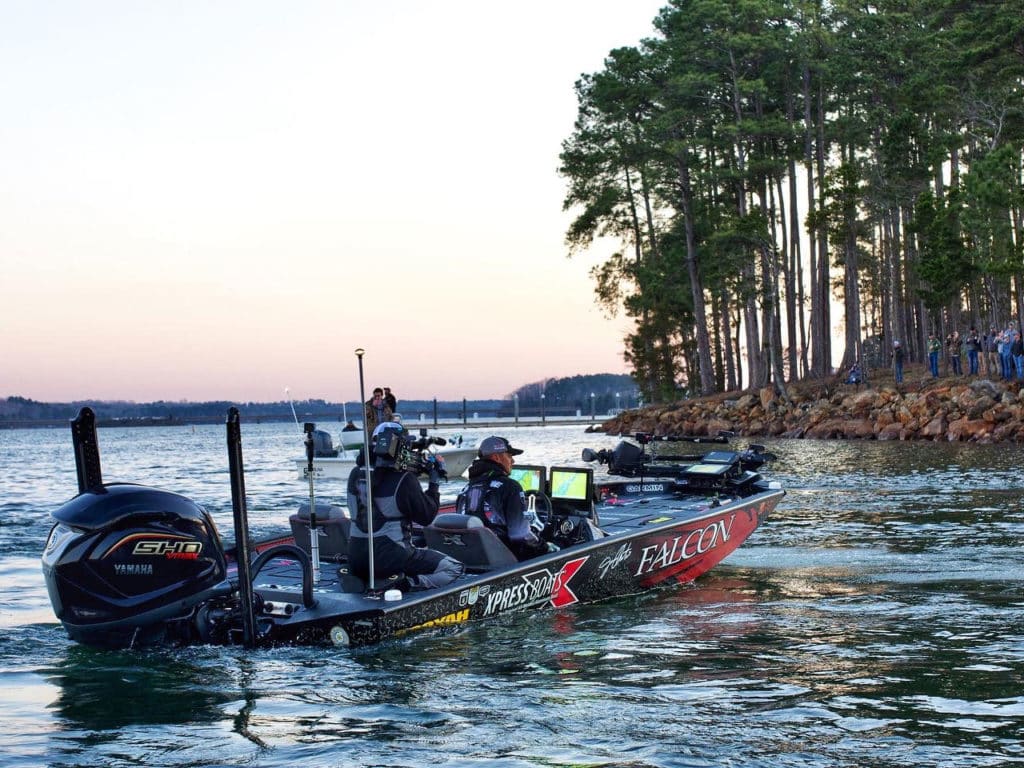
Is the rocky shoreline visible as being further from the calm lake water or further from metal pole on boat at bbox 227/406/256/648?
metal pole on boat at bbox 227/406/256/648

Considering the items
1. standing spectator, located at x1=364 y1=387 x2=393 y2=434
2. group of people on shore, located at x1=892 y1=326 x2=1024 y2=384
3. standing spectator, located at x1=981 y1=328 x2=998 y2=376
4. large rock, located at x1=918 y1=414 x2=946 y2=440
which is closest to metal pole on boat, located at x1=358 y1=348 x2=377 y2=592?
standing spectator, located at x1=364 y1=387 x2=393 y2=434

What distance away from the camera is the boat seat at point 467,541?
1004 cm

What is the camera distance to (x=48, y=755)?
21.5ft

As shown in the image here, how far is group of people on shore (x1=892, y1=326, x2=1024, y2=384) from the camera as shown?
130 feet

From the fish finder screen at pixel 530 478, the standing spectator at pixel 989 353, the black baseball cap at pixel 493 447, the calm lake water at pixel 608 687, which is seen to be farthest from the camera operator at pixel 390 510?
the standing spectator at pixel 989 353

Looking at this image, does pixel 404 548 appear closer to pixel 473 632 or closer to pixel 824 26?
pixel 473 632

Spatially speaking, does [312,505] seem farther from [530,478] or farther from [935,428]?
[935,428]

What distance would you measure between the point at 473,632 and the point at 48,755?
378 centimetres

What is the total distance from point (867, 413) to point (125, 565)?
131 feet

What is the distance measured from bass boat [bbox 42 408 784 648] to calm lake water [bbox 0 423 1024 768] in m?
0.21

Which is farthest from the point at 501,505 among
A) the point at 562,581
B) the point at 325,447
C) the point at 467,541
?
the point at 325,447

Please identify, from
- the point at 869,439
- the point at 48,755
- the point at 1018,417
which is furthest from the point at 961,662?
the point at 869,439

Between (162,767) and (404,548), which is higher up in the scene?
(404,548)

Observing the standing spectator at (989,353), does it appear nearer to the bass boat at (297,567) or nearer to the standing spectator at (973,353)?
the standing spectator at (973,353)
